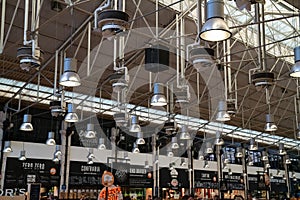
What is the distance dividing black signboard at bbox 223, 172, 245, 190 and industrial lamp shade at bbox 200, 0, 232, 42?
24.9 metres

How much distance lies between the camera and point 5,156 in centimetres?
1783

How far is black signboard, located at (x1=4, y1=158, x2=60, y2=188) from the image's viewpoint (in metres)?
17.8

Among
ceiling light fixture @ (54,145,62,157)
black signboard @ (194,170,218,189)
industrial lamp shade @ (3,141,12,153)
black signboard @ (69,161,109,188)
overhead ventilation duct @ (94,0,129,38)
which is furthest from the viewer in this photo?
black signboard @ (194,170,218,189)

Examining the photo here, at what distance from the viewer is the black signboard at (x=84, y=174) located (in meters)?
19.8

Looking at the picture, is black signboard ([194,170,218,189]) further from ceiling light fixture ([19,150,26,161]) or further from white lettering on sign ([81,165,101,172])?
ceiling light fixture ([19,150,26,161])

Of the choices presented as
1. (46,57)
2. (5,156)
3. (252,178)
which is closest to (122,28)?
(46,57)

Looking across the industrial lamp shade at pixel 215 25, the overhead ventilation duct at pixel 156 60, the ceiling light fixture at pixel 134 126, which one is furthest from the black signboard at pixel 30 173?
the industrial lamp shade at pixel 215 25

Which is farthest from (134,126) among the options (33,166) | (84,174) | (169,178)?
(169,178)

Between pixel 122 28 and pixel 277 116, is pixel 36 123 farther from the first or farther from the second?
pixel 122 28

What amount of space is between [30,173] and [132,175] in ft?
19.7

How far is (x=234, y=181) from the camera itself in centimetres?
2833

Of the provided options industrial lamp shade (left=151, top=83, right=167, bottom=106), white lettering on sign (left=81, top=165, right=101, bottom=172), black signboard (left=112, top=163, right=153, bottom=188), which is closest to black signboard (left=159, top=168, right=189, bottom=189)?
black signboard (left=112, top=163, right=153, bottom=188)

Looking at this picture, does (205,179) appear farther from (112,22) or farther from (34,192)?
(112,22)

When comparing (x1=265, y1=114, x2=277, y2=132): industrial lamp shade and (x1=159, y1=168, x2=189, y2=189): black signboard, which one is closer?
(x1=265, y1=114, x2=277, y2=132): industrial lamp shade
